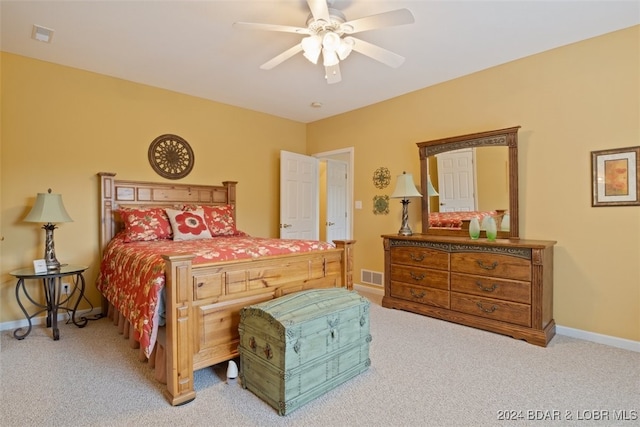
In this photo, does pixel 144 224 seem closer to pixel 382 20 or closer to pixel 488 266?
pixel 382 20

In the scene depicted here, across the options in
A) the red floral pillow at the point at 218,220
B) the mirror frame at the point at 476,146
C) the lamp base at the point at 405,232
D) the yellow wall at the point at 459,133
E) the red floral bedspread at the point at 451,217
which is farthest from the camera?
the lamp base at the point at 405,232

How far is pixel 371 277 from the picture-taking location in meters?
4.59

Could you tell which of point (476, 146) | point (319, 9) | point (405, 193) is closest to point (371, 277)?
point (405, 193)

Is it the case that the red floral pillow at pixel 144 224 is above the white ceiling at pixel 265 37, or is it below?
below

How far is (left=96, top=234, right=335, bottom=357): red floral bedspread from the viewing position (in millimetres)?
1949

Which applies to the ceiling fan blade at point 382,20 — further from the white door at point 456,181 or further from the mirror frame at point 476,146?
the white door at point 456,181

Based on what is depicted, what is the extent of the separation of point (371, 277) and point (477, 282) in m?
1.71

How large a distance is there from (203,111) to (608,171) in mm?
4478

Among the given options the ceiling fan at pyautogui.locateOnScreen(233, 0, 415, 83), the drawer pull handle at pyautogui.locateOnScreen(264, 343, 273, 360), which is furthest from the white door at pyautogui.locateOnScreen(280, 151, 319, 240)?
the drawer pull handle at pyautogui.locateOnScreen(264, 343, 273, 360)

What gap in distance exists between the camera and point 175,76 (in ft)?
11.9

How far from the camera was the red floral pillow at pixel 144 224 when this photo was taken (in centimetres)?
326

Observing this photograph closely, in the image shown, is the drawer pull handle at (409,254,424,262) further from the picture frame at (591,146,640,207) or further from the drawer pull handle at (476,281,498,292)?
the picture frame at (591,146,640,207)

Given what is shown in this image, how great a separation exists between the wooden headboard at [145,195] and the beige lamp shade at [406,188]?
2246 millimetres

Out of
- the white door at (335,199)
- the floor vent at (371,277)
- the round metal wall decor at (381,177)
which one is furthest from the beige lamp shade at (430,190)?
the white door at (335,199)
